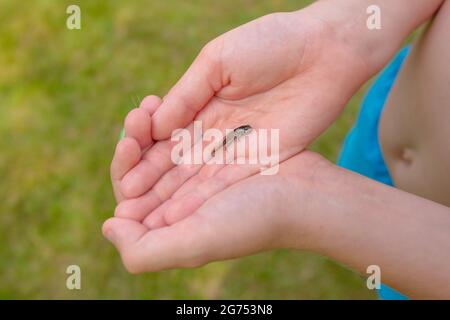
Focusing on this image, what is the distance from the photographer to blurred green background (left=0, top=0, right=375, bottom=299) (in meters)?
2.79

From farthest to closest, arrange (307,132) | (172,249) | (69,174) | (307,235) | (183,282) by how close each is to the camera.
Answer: (69,174) → (183,282) → (307,132) → (307,235) → (172,249)

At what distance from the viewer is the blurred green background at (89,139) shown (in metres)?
2.79

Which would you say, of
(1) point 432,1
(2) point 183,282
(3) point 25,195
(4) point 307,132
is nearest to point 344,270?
(2) point 183,282

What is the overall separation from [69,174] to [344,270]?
5.75 ft

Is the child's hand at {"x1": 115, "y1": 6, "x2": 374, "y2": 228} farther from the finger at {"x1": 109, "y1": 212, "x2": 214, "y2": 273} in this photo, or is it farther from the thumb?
the finger at {"x1": 109, "y1": 212, "x2": 214, "y2": 273}

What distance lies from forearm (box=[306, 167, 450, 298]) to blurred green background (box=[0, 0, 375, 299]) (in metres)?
1.35

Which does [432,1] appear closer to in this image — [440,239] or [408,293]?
[440,239]

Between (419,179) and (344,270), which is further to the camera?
(344,270)

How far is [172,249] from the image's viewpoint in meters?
1.37

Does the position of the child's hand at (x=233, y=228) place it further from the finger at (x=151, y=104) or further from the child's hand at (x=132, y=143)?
the finger at (x=151, y=104)

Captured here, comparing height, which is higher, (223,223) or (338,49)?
(338,49)

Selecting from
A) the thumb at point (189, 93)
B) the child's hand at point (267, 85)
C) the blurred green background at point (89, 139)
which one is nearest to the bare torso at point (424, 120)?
the child's hand at point (267, 85)

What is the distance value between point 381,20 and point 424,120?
0.38 m
